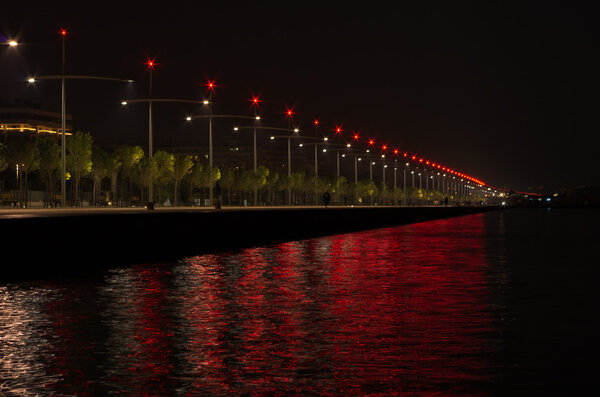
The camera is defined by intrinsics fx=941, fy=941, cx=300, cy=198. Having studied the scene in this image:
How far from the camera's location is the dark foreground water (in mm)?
8781

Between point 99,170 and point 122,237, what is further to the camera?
point 99,170

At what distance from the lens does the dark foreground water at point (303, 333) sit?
28.8 feet

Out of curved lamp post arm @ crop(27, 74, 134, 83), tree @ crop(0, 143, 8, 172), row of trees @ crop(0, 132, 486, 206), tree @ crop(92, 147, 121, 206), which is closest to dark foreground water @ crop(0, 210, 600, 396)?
curved lamp post arm @ crop(27, 74, 134, 83)

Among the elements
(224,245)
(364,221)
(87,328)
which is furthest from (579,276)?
(364,221)

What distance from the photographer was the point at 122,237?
26.0 metres

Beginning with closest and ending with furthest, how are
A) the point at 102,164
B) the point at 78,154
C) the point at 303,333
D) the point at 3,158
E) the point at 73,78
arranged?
the point at 303,333 < the point at 73,78 < the point at 3,158 < the point at 78,154 < the point at 102,164

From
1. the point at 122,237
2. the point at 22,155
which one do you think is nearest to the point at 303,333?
the point at 122,237

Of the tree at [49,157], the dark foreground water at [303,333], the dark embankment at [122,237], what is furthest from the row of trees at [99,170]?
the dark foreground water at [303,333]

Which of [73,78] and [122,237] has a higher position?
[73,78]

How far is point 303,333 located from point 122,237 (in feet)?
49.0

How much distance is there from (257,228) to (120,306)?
77.2 feet

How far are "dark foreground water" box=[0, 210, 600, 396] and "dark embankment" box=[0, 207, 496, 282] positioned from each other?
1.31 metres

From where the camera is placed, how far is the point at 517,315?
13781 millimetres

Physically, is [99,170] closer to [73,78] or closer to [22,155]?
[22,155]
